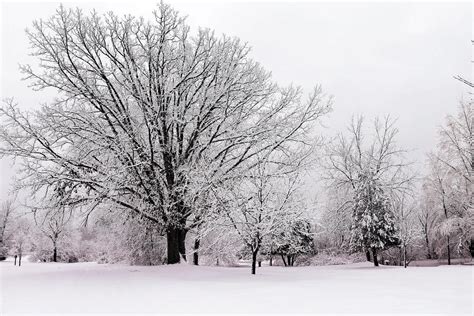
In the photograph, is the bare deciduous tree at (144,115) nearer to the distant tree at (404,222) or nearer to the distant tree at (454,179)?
the distant tree at (404,222)

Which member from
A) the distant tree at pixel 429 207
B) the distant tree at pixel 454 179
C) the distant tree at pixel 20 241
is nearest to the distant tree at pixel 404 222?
the distant tree at pixel 429 207

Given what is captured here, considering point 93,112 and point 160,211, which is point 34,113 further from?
point 160,211

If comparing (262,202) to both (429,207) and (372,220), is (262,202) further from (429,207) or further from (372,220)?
(429,207)

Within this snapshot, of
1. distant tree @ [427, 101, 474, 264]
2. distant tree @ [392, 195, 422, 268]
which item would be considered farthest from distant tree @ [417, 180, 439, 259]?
distant tree @ [392, 195, 422, 268]

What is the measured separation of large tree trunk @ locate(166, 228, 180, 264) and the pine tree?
50.4 feet

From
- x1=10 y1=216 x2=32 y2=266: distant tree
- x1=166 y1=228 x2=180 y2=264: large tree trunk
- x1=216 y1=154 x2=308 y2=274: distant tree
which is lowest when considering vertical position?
x1=10 y1=216 x2=32 y2=266: distant tree

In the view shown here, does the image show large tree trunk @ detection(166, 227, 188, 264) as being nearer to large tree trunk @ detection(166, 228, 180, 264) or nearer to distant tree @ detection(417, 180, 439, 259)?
large tree trunk @ detection(166, 228, 180, 264)

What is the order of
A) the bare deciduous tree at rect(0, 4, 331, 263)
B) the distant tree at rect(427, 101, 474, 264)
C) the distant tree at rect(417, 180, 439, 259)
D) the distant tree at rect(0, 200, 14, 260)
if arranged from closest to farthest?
the bare deciduous tree at rect(0, 4, 331, 263), the distant tree at rect(427, 101, 474, 264), the distant tree at rect(417, 180, 439, 259), the distant tree at rect(0, 200, 14, 260)

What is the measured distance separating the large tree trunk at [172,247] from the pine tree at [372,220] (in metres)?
15.4

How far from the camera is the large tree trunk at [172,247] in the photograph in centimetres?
1553

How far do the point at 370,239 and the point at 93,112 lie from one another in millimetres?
20075

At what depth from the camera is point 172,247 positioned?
1571 centimetres

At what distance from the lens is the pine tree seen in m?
26.7

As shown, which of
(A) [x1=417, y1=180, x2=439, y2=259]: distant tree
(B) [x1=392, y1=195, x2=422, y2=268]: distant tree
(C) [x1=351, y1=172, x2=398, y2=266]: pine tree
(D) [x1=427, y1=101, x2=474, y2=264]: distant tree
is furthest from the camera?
(A) [x1=417, y1=180, x2=439, y2=259]: distant tree
